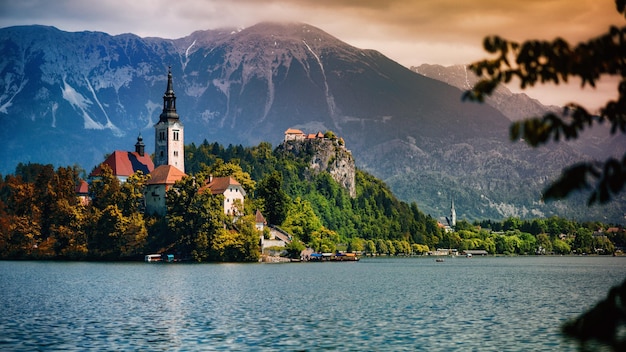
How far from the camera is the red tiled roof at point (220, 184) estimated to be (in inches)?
6570

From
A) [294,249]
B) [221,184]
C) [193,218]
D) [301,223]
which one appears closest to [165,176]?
[221,184]

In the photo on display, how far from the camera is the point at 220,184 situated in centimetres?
16912

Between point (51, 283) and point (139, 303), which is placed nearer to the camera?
point (139, 303)

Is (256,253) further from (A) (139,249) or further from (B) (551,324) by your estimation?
(B) (551,324)

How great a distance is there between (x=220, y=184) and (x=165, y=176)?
16.5 meters

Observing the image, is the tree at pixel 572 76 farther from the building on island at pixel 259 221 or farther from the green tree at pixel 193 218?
the building on island at pixel 259 221

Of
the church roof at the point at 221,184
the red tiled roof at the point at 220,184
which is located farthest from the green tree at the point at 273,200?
the red tiled roof at the point at 220,184

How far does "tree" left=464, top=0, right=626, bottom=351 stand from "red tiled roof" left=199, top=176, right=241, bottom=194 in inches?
5925

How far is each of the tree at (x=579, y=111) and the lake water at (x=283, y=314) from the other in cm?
2912

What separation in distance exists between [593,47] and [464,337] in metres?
35.3

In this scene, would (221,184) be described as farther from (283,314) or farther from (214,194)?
(283,314)

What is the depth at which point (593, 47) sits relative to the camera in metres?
15.5

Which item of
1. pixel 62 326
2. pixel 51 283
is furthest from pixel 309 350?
pixel 51 283

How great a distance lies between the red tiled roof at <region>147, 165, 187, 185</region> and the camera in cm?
17800
